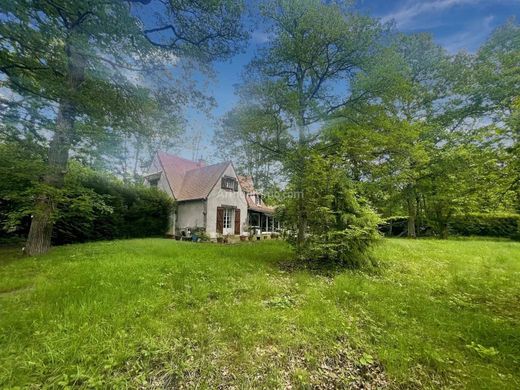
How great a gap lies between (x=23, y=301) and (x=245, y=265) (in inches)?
170

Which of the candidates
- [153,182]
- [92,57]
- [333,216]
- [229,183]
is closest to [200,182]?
[229,183]

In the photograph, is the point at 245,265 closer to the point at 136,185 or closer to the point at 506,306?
the point at 506,306

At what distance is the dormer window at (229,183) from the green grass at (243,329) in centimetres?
1251

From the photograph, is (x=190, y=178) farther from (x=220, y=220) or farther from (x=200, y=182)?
(x=220, y=220)

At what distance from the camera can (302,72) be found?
9172mm

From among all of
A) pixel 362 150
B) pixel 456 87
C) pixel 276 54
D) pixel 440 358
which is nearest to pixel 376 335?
pixel 440 358

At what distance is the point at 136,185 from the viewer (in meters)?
14.4

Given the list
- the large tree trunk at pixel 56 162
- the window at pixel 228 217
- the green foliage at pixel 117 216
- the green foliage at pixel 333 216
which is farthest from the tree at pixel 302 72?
the window at pixel 228 217

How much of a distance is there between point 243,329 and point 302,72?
9023 mm

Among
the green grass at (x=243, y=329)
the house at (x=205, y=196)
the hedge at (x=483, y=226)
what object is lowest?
the green grass at (x=243, y=329)

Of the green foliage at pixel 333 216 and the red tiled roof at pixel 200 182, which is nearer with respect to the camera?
the green foliage at pixel 333 216

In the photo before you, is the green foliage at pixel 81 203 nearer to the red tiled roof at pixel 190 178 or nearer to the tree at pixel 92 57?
the tree at pixel 92 57

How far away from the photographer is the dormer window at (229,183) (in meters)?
18.0

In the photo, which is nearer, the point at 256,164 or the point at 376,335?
the point at 376,335
